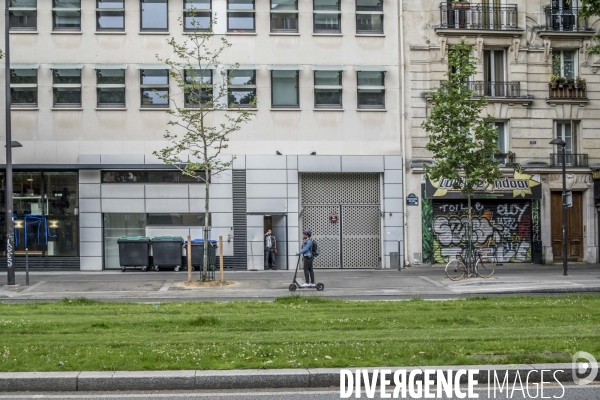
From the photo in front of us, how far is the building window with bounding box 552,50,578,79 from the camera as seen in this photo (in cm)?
3294

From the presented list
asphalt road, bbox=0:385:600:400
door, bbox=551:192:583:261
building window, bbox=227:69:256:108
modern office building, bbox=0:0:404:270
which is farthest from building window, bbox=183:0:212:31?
asphalt road, bbox=0:385:600:400

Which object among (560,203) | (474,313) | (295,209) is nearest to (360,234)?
(295,209)

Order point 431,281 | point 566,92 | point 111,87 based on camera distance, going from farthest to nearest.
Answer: point 566,92, point 111,87, point 431,281

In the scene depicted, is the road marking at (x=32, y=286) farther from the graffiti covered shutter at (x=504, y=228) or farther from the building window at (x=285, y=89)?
the graffiti covered shutter at (x=504, y=228)

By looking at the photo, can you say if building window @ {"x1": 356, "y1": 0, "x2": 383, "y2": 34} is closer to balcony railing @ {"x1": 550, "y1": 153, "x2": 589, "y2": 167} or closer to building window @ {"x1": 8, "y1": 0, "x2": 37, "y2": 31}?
balcony railing @ {"x1": 550, "y1": 153, "x2": 589, "y2": 167}

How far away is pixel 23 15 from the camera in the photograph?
30.5 metres

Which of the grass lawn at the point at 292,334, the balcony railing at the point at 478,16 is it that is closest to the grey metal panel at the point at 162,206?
the balcony railing at the point at 478,16

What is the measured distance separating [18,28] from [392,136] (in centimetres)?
1535

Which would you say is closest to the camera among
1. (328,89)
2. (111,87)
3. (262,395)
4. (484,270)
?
(262,395)

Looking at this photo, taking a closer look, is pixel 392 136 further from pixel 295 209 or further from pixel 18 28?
pixel 18 28

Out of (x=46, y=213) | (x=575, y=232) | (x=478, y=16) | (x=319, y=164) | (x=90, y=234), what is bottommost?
(x=575, y=232)

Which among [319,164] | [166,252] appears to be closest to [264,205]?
[319,164]

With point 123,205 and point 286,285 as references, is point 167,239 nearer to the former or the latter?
point 123,205

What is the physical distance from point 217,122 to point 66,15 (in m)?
7.24
